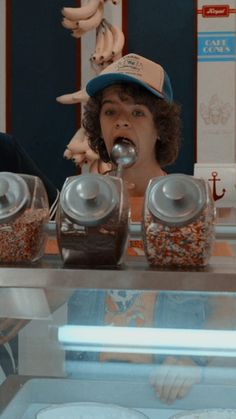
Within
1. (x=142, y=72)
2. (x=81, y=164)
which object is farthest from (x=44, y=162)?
(x=142, y=72)

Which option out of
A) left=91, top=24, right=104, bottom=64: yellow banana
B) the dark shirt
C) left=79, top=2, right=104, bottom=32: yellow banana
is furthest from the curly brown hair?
left=79, top=2, right=104, bottom=32: yellow banana

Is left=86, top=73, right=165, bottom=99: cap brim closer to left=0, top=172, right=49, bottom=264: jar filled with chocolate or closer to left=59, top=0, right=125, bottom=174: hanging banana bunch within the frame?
left=0, top=172, right=49, bottom=264: jar filled with chocolate

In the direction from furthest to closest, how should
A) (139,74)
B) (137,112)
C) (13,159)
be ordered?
(13,159)
(137,112)
(139,74)

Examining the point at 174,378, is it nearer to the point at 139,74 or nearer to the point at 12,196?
the point at 12,196

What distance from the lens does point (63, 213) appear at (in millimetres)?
641

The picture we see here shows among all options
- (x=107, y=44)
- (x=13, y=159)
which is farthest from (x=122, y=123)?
(x=107, y=44)

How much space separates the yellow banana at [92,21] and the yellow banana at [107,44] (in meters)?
0.04

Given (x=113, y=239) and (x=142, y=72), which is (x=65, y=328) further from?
(x=142, y=72)

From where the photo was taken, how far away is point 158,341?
0.63 meters

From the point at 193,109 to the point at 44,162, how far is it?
582 mm

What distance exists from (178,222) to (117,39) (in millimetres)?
1825

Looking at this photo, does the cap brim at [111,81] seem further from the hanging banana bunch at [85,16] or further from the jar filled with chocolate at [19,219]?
the hanging banana bunch at [85,16]

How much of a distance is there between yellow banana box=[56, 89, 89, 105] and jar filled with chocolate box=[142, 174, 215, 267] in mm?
1742

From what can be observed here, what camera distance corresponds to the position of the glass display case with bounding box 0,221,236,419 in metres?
0.61
